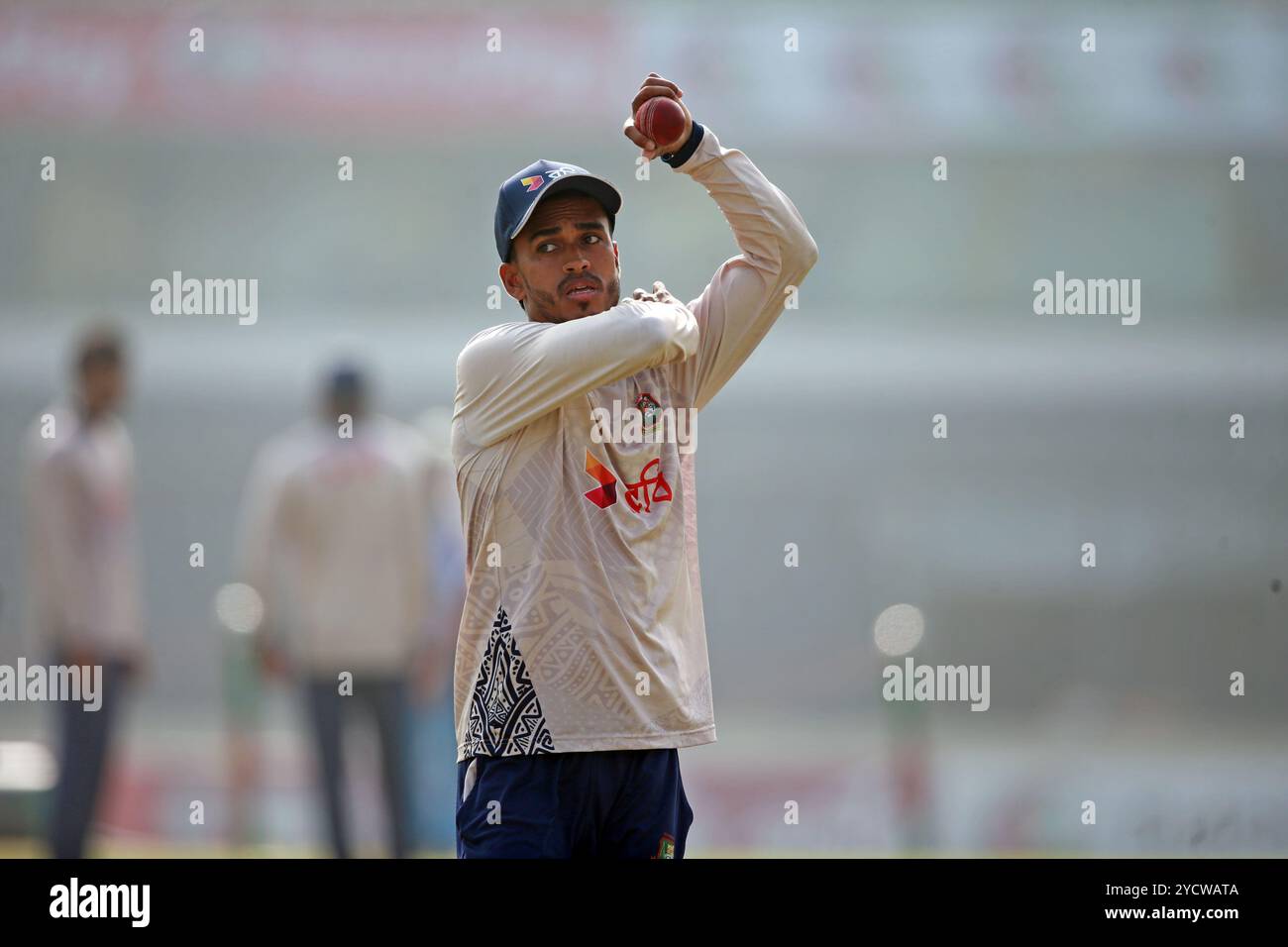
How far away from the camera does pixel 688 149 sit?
2.59 meters

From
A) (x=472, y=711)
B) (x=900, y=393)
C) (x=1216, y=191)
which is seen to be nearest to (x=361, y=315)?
(x=900, y=393)

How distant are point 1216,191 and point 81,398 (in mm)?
10448

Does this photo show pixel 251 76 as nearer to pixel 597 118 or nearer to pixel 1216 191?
pixel 597 118

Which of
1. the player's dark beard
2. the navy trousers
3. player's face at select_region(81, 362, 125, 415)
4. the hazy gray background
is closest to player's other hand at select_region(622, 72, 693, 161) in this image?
the player's dark beard

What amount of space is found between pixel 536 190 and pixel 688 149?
0.93ft

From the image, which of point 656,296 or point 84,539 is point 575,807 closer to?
point 656,296

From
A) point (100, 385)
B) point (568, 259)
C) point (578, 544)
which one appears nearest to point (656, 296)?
point (568, 259)

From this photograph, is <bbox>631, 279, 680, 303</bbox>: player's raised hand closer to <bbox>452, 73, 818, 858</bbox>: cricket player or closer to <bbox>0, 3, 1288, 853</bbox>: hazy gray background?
<bbox>452, 73, 818, 858</bbox>: cricket player

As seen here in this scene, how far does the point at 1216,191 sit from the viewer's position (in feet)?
41.1

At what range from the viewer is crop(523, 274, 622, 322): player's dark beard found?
2562 mm

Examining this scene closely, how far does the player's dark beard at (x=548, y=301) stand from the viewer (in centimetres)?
256

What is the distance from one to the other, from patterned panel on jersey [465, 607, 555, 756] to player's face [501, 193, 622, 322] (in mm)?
544

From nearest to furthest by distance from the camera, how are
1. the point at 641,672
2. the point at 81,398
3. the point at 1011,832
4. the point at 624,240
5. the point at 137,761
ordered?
the point at 641,672 → the point at 81,398 → the point at 1011,832 → the point at 137,761 → the point at 624,240

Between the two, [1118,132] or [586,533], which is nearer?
[586,533]
